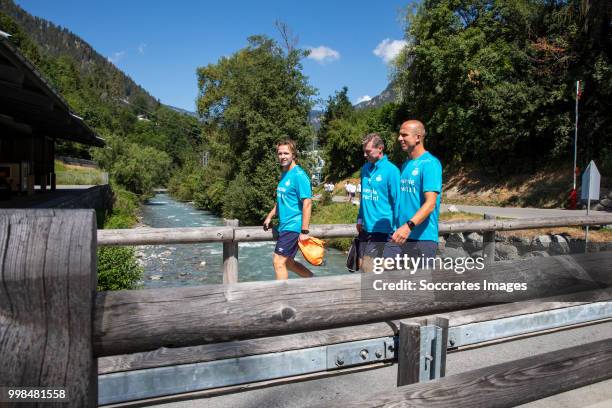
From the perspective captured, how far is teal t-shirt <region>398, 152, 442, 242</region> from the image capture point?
3762mm

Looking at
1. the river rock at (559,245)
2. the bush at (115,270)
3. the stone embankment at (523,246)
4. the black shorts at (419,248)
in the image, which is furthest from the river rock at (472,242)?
the black shorts at (419,248)

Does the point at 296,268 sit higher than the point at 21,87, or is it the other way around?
the point at 21,87

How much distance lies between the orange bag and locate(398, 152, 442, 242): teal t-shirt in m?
1.00

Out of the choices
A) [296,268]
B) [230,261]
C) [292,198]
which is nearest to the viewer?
[230,261]

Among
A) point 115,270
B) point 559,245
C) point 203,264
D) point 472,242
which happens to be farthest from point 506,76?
point 115,270

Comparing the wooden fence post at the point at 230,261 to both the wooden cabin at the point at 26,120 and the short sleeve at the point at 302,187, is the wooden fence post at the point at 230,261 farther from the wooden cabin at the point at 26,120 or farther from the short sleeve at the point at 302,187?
the wooden cabin at the point at 26,120

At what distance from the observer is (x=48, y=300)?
126 centimetres

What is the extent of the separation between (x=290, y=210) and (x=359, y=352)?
2936 mm

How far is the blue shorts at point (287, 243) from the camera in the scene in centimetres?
475

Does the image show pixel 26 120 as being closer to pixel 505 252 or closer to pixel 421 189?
pixel 505 252

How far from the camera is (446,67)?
28.8 metres

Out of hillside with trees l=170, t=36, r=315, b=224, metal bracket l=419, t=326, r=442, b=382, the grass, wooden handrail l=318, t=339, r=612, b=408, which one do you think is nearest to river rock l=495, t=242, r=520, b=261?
wooden handrail l=318, t=339, r=612, b=408

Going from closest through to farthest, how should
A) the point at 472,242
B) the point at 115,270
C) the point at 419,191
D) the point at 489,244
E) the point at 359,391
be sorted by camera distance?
the point at 359,391
the point at 419,191
the point at 489,244
the point at 115,270
the point at 472,242

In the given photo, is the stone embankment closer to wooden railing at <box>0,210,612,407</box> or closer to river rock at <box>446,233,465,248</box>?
river rock at <box>446,233,465,248</box>
